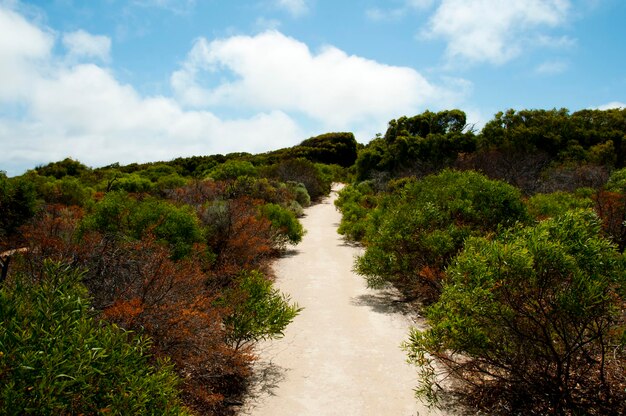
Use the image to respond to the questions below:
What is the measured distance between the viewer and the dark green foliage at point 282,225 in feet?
67.1

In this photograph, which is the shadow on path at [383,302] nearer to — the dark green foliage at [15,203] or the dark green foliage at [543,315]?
the dark green foliage at [543,315]

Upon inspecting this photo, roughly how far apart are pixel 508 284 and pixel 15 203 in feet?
72.0

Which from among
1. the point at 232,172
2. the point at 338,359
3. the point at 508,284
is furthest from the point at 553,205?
the point at 232,172

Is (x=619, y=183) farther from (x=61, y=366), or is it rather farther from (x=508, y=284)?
(x=61, y=366)

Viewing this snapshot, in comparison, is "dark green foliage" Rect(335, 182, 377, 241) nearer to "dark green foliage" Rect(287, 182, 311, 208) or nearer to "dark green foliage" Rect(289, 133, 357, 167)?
"dark green foliage" Rect(287, 182, 311, 208)

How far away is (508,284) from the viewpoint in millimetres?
5910

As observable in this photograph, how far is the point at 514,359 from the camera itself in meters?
6.71

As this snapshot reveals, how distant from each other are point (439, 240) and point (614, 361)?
5.17 metres

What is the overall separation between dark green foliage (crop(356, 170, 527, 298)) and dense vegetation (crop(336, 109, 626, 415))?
0.11 feet

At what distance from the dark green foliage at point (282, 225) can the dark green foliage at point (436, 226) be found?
7797 millimetres


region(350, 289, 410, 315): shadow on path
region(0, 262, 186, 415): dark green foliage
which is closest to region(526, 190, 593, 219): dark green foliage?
region(350, 289, 410, 315): shadow on path

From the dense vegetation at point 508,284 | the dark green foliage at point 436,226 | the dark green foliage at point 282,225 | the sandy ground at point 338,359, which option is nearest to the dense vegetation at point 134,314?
the sandy ground at point 338,359

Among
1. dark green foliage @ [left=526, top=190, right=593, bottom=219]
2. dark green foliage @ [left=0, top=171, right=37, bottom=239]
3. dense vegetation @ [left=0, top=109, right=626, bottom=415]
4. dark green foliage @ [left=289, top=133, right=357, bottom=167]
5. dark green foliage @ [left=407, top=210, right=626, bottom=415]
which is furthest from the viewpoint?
dark green foliage @ [left=289, top=133, right=357, bottom=167]

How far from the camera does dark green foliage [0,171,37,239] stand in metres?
19.0
